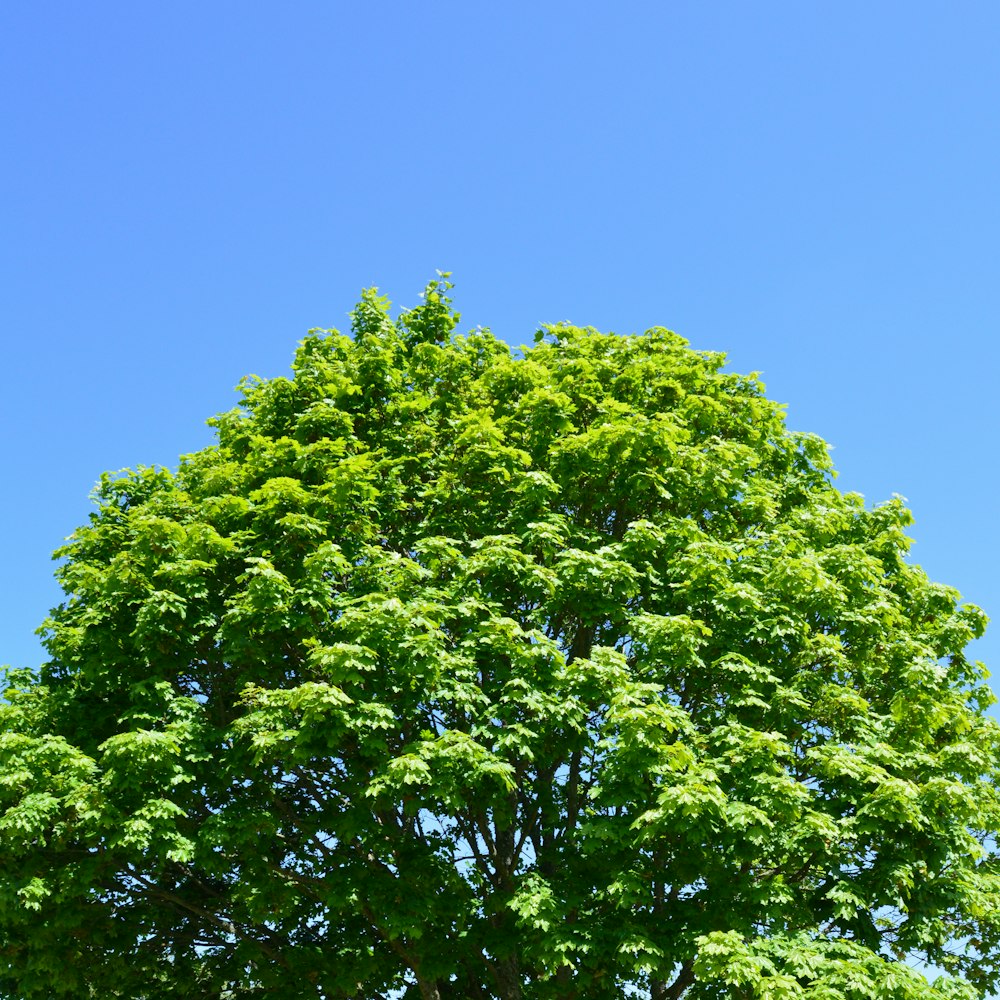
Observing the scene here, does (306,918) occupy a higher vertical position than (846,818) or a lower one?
lower

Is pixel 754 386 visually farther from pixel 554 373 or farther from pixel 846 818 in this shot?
pixel 846 818

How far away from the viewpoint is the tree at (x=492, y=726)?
550 inches

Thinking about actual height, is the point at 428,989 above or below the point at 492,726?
below

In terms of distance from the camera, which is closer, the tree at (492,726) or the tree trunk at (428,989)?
the tree at (492,726)

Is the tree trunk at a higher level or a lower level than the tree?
lower

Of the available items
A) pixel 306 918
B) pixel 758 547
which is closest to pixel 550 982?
pixel 306 918

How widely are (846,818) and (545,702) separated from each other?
14.9 feet

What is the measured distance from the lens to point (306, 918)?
1720 cm

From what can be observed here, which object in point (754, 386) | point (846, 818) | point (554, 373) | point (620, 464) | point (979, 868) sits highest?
point (754, 386)

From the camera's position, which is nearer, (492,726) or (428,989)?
(492,726)

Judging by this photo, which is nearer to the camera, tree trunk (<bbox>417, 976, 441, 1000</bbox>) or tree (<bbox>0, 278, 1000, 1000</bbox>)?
tree (<bbox>0, 278, 1000, 1000</bbox>)

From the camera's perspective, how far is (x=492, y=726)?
1461 cm

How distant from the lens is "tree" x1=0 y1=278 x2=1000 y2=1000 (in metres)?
14.0

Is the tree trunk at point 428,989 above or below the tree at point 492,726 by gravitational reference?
below
